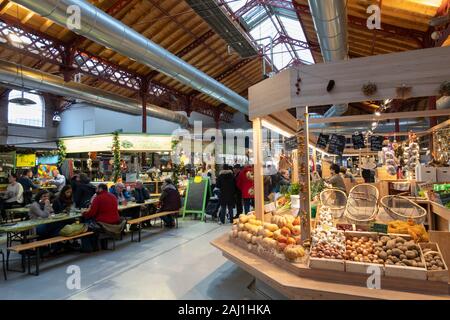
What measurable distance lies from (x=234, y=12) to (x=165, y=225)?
23.1 feet

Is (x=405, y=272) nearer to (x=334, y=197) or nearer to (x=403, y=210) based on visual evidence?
(x=403, y=210)

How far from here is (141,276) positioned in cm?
429

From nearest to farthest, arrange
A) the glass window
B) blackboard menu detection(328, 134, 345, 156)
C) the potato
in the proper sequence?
1. the potato
2. blackboard menu detection(328, 134, 345, 156)
3. the glass window

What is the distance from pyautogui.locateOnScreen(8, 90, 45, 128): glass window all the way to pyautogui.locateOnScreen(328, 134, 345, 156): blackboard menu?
15703 mm

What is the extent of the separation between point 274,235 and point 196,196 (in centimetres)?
570

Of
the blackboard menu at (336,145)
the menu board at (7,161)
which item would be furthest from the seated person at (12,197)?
the blackboard menu at (336,145)

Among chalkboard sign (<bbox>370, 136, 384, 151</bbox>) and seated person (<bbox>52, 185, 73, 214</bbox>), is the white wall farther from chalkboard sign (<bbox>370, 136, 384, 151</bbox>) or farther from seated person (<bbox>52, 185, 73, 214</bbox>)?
seated person (<bbox>52, 185, 73, 214</bbox>)

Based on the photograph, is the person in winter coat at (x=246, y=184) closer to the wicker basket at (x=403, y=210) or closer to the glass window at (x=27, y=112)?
the wicker basket at (x=403, y=210)

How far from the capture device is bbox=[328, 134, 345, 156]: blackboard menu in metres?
7.09

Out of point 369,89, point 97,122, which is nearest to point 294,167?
point 369,89

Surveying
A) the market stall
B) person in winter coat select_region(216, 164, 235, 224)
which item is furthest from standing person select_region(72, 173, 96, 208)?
the market stall

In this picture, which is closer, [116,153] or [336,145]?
[336,145]
